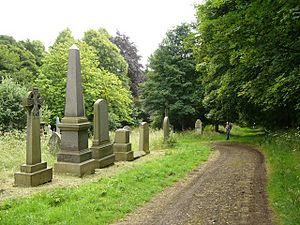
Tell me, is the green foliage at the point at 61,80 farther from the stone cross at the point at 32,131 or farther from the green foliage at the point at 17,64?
the stone cross at the point at 32,131

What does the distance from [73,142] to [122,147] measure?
305 cm

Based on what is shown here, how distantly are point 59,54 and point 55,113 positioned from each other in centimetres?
533

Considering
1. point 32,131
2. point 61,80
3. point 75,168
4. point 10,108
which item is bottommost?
point 75,168

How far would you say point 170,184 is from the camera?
29.0 feet

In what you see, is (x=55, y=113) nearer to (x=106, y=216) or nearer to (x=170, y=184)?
A: (x=170, y=184)

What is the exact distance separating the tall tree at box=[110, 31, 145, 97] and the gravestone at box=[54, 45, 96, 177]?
105ft

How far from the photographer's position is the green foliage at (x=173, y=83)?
2739 centimetres

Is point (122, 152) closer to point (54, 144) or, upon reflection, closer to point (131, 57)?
point (54, 144)

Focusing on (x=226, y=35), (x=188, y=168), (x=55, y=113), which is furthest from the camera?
(x=55, y=113)

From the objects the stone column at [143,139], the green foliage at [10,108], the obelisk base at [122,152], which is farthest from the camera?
the green foliage at [10,108]

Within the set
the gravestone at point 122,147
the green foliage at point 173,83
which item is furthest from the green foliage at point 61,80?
the gravestone at point 122,147

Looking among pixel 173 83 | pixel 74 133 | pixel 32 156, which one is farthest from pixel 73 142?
pixel 173 83

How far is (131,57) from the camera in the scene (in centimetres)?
4244

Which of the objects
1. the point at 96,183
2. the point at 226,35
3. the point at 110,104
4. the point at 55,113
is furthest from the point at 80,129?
the point at 110,104
